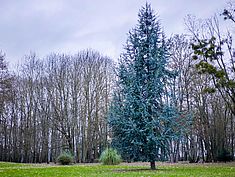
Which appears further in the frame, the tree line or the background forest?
the tree line

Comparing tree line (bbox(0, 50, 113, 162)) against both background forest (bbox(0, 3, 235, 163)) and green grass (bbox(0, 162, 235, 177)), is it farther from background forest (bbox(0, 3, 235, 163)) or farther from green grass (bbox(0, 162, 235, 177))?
green grass (bbox(0, 162, 235, 177))

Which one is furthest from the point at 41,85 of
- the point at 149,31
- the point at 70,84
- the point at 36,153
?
the point at 149,31

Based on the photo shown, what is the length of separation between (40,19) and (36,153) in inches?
1016

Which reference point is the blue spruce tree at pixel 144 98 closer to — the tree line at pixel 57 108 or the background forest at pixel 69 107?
the background forest at pixel 69 107

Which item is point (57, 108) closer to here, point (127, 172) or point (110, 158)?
point (110, 158)

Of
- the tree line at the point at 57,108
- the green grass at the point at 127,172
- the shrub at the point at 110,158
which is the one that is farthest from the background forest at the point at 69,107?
the green grass at the point at 127,172

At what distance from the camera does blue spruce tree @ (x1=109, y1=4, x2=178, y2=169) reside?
17625 mm

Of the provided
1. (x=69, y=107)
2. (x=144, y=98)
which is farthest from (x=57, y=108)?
(x=144, y=98)

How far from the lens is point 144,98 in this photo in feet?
59.5

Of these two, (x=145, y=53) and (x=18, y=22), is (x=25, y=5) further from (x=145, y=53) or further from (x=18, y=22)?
(x=145, y=53)

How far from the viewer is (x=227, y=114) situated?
34250 millimetres

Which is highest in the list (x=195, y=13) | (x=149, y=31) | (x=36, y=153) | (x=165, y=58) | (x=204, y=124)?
(x=195, y=13)

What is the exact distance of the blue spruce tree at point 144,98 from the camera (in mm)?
17625

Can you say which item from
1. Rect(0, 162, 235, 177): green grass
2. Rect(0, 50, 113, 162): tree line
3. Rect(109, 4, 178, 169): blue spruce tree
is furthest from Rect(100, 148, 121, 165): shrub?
Rect(0, 50, 113, 162): tree line
